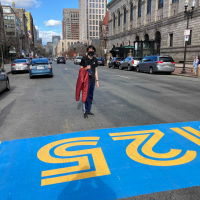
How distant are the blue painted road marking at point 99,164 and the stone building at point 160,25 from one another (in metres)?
29.6

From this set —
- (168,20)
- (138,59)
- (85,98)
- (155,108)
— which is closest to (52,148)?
(85,98)

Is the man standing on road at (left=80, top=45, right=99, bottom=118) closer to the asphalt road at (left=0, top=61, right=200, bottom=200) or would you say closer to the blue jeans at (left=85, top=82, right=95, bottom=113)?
the blue jeans at (left=85, top=82, right=95, bottom=113)

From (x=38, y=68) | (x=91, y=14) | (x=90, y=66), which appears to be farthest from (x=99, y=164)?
(x=91, y=14)

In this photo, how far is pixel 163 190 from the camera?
9.00 ft

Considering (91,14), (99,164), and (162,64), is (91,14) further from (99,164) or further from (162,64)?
(99,164)

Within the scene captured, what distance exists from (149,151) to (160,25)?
39.9 meters

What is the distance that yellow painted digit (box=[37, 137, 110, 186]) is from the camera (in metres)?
A: 3.04

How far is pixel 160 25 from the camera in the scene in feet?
129

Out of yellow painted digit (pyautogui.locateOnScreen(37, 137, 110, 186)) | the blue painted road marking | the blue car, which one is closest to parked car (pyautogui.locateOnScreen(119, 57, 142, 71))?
the blue car

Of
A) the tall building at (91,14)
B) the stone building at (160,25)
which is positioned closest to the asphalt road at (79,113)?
the stone building at (160,25)

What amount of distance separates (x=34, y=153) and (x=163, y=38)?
3908cm

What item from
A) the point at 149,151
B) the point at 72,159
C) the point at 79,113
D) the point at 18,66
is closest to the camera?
the point at 72,159

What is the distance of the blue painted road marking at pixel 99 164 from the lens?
2.77 meters

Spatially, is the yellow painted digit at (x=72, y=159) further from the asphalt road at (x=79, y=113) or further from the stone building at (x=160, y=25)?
the stone building at (x=160, y=25)
